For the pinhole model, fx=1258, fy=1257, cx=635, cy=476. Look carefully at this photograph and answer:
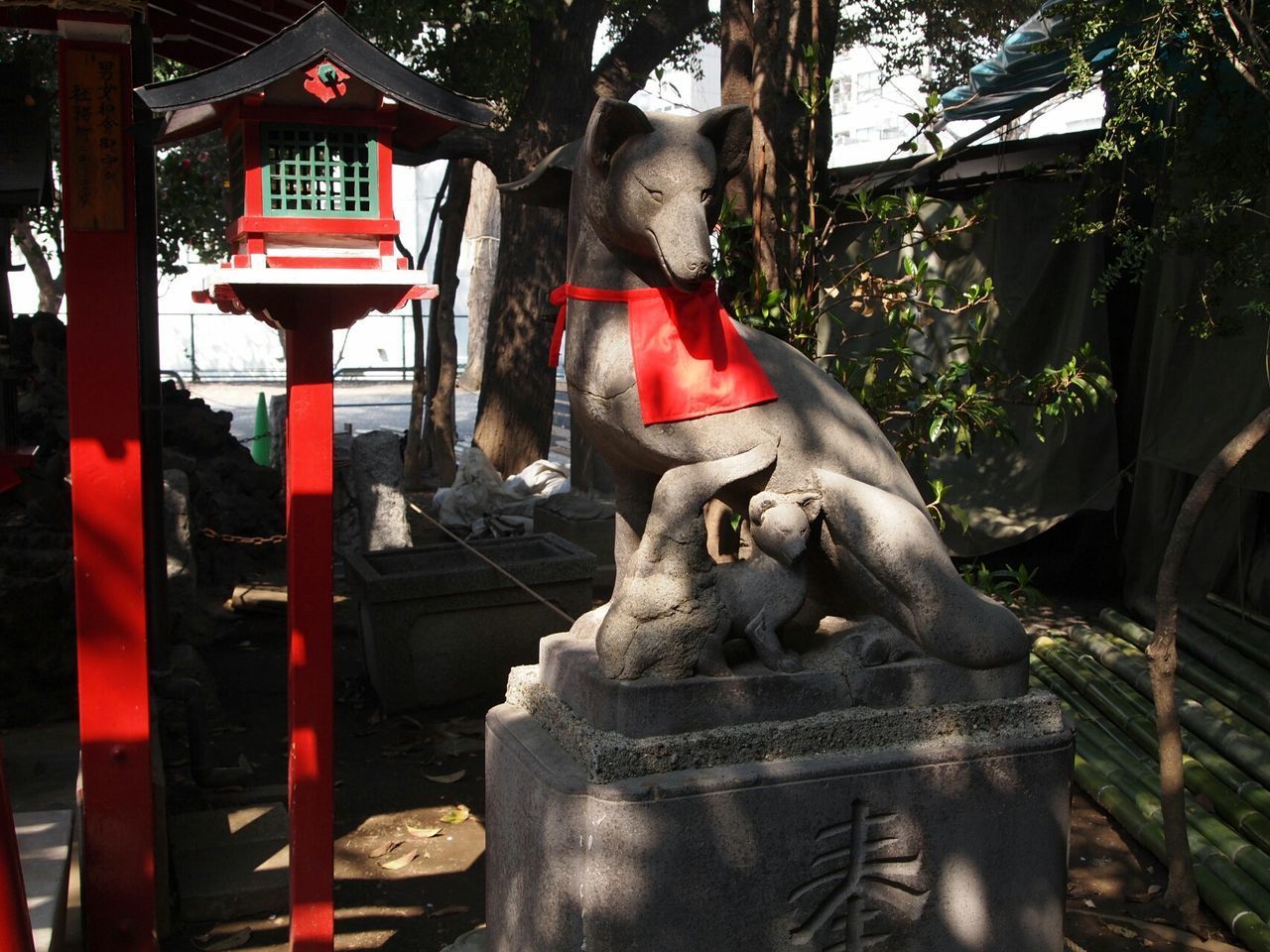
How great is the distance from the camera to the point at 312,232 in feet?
12.6

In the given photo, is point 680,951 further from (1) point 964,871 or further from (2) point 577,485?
(2) point 577,485

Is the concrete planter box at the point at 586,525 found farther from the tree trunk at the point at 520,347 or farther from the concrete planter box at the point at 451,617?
the concrete planter box at the point at 451,617

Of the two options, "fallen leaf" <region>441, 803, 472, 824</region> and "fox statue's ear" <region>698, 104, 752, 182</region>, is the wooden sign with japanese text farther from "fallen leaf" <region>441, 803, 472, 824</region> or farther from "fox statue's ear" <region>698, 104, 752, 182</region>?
"fallen leaf" <region>441, 803, 472, 824</region>

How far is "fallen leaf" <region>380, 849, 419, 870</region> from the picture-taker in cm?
541

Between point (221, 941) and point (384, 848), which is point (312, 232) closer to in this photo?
point (221, 941)

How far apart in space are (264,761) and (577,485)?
4839 mm

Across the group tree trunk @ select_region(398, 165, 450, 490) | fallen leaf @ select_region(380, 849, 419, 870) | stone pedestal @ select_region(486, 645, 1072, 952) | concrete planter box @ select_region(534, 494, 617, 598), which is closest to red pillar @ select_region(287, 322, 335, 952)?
stone pedestal @ select_region(486, 645, 1072, 952)

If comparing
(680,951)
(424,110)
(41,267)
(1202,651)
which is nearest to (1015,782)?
(680,951)

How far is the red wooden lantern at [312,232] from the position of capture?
368cm

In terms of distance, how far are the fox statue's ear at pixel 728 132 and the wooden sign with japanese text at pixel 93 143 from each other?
7.28ft

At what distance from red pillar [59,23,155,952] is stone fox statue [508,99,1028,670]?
182 centimetres

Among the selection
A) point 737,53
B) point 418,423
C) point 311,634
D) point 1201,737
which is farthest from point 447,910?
point 418,423

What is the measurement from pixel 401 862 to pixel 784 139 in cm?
345

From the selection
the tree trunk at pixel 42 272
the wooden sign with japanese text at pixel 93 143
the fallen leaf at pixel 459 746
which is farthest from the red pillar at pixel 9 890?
the tree trunk at pixel 42 272
